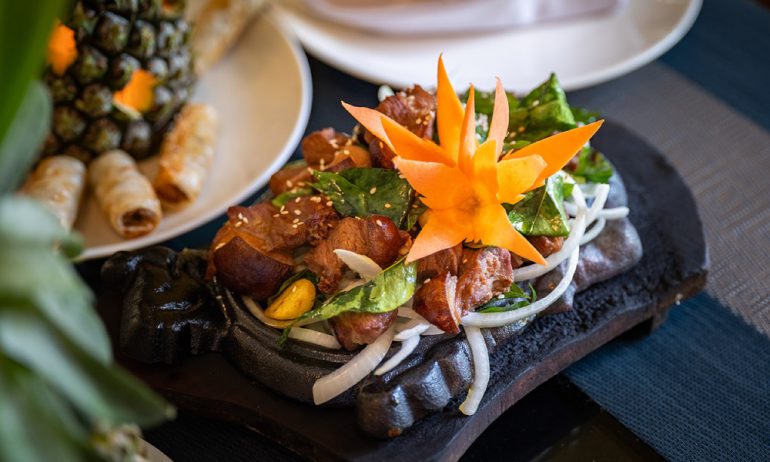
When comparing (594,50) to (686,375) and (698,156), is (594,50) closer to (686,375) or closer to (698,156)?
(698,156)

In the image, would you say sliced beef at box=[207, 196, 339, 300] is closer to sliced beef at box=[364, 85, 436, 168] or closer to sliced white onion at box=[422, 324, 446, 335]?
sliced beef at box=[364, 85, 436, 168]

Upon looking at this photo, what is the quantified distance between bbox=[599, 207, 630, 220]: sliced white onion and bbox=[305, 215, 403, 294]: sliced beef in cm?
52

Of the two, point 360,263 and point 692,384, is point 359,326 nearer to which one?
point 360,263

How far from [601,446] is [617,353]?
10.8 inches

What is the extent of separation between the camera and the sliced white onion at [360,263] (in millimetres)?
1434

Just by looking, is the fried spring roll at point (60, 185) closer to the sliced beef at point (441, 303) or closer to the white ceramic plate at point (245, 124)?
the white ceramic plate at point (245, 124)

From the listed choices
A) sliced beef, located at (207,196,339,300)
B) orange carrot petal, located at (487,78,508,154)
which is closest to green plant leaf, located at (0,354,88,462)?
sliced beef, located at (207,196,339,300)

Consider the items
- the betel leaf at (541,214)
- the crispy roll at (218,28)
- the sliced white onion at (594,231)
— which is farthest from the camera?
the crispy roll at (218,28)

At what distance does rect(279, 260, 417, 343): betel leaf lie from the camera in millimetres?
1376

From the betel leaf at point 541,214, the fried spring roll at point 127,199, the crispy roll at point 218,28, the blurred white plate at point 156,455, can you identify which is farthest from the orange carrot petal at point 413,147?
the crispy roll at point 218,28

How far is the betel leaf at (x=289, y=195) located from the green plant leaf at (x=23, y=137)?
78 cm

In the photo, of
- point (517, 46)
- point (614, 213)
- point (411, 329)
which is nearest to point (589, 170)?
point (614, 213)

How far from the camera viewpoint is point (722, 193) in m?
2.17

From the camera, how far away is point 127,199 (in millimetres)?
1984
